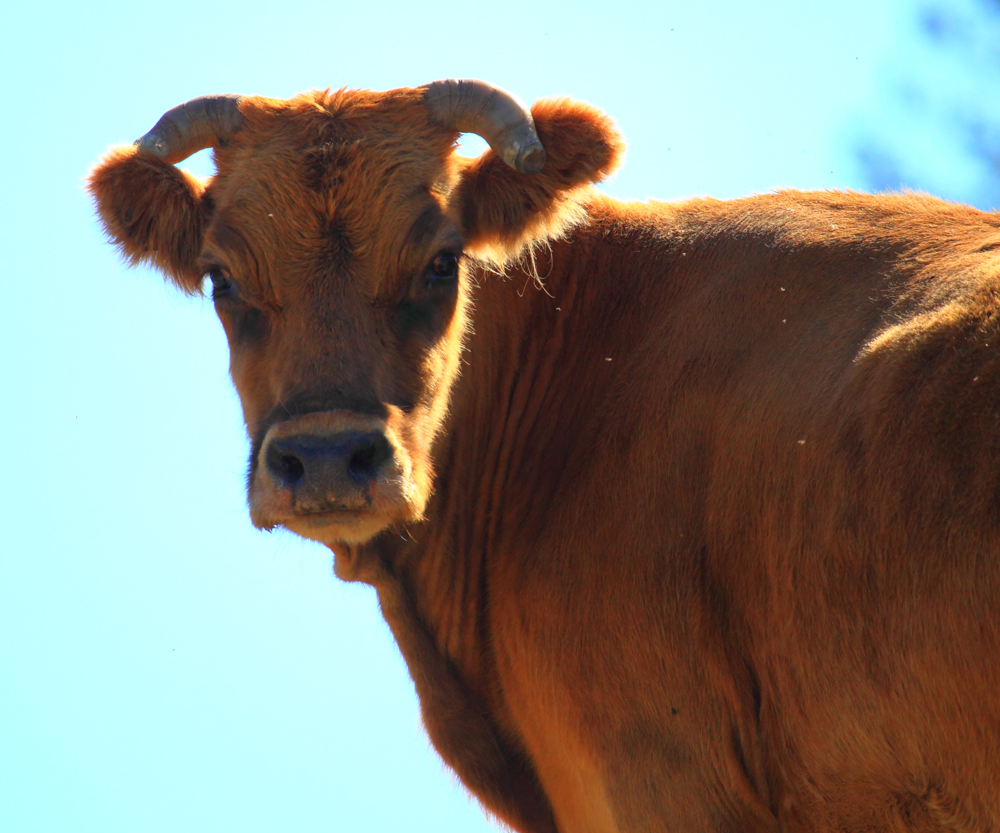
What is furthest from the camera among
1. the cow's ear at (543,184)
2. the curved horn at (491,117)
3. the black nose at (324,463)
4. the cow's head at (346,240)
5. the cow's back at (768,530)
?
the cow's ear at (543,184)

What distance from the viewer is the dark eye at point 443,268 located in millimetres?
5414

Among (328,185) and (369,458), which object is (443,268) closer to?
(328,185)

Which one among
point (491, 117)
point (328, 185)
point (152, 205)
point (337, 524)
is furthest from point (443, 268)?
point (152, 205)

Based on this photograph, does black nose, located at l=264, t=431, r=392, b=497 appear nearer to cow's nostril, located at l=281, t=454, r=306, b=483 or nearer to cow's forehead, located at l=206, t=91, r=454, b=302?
cow's nostril, located at l=281, t=454, r=306, b=483

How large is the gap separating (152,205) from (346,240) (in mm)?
1307

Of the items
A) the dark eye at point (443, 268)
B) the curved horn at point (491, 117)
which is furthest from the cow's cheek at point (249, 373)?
the curved horn at point (491, 117)

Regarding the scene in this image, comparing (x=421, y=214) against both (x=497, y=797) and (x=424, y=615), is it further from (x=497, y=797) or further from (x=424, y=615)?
(x=497, y=797)

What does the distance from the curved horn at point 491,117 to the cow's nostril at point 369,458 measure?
5.79 feet

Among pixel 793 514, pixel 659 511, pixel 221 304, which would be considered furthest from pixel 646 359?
pixel 221 304

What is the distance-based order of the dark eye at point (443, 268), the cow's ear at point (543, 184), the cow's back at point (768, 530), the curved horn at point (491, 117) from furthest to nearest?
the cow's ear at point (543, 184) < the curved horn at point (491, 117) < the dark eye at point (443, 268) < the cow's back at point (768, 530)

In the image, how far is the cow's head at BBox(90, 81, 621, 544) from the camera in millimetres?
4695

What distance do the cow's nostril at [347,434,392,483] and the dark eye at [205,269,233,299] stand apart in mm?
1322

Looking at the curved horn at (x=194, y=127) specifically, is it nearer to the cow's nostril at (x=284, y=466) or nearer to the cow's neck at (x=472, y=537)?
the cow's neck at (x=472, y=537)

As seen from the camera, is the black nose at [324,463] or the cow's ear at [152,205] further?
the cow's ear at [152,205]
